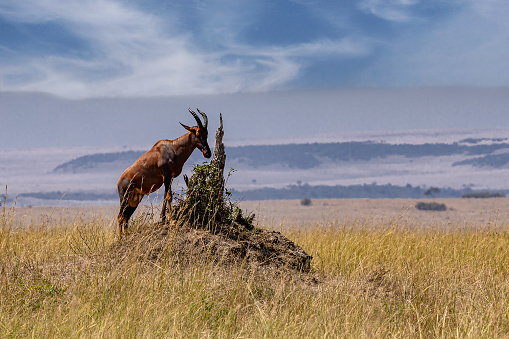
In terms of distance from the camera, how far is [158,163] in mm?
9695

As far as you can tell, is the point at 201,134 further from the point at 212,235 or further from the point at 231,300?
the point at 231,300

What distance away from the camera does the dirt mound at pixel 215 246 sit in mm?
8594

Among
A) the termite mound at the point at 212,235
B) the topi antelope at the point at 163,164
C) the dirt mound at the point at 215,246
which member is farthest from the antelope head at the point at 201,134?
the dirt mound at the point at 215,246

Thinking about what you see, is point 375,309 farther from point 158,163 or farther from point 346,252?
point 158,163

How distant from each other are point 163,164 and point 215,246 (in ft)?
6.12

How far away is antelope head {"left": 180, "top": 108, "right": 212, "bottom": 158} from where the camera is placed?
376 inches

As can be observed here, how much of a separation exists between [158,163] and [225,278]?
111 inches

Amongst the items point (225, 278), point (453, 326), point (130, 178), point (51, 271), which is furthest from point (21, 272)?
point (453, 326)

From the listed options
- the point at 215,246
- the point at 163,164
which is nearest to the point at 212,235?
the point at 215,246

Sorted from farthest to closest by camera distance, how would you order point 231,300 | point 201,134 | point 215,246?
1. point 201,134
2. point 215,246
3. point 231,300

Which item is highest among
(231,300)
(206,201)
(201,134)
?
(201,134)

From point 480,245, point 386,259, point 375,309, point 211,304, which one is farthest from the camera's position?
point 480,245

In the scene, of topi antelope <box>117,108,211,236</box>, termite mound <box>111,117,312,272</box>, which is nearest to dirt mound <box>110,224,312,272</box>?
termite mound <box>111,117,312,272</box>

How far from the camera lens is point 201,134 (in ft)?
31.5
